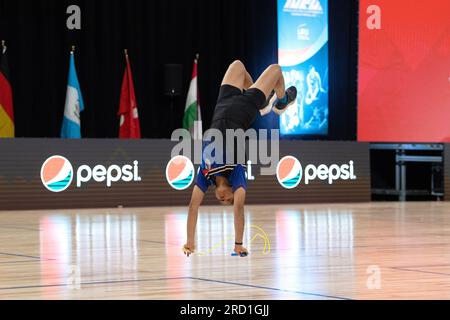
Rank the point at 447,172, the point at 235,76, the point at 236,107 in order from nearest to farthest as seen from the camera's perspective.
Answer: the point at 236,107 < the point at 235,76 < the point at 447,172

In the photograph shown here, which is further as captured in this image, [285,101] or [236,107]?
[285,101]

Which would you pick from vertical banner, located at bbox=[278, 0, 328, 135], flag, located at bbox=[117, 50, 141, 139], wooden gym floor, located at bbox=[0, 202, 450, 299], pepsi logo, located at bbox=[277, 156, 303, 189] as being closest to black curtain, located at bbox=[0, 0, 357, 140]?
vertical banner, located at bbox=[278, 0, 328, 135]

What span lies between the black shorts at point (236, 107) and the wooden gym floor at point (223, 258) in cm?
128

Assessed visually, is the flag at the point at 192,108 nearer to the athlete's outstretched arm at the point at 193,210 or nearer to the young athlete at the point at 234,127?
the young athlete at the point at 234,127

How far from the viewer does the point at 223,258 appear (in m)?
9.01

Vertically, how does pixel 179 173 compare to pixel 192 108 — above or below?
below

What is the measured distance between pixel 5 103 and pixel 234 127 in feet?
35.6

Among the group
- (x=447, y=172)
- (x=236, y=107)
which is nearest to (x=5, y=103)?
(x=447, y=172)

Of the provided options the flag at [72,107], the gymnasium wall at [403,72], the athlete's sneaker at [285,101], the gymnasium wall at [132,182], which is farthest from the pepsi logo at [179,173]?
the athlete's sneaker at [285,101]

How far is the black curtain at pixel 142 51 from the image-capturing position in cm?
1959

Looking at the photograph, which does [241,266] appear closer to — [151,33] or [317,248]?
[317,248]

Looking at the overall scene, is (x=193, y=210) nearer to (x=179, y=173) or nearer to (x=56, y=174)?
(x=56, y=174)

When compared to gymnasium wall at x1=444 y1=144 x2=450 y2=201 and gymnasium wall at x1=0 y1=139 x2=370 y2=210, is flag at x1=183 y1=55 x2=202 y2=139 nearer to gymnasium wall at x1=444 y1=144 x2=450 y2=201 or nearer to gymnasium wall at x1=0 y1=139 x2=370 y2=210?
gymnasium wall at x1=0 y1=139 x2=370 y2=210

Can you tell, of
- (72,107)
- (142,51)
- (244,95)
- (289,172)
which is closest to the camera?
(244,95)
